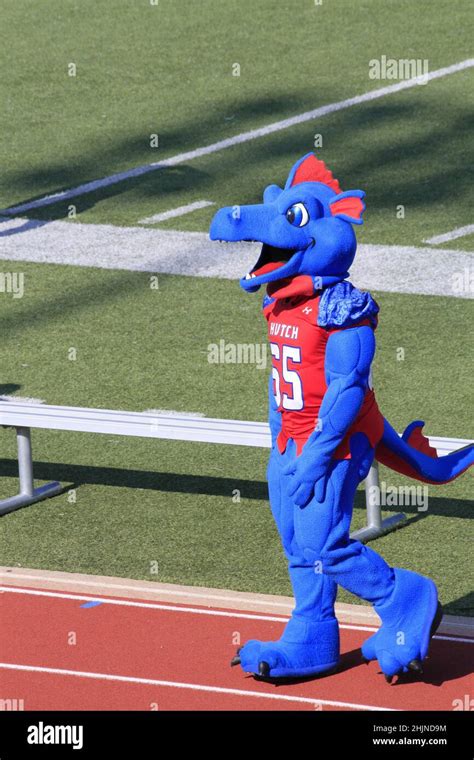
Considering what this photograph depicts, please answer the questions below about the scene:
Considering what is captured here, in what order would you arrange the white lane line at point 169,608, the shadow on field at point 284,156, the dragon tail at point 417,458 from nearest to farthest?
the dragon tail at point 417,458 → the white lane line at point 169,608 → the shadow on field at point 284,156

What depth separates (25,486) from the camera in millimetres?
8883

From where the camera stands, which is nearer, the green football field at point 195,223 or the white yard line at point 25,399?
the green football field at point 195,223

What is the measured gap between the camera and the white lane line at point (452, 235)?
525 inches

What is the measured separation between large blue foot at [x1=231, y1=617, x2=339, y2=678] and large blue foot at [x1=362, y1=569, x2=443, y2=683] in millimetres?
239

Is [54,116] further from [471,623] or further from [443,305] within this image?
[471,623]

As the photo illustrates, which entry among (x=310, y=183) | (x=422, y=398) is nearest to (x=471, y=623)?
(x=310, y=183)

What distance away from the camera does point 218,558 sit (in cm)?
816

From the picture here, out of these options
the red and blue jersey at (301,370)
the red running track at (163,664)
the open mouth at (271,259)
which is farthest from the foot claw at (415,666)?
the open mouth at (271,259)

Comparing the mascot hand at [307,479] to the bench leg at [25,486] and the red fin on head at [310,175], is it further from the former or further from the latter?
the bench leg at [25,486]

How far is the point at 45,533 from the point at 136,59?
1258 cm

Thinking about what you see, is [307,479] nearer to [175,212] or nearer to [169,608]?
[169,608]

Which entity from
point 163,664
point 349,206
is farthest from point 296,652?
point 349,206

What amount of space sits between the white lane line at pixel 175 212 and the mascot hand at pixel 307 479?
8.06 meters

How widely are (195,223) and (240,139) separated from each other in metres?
3.04
